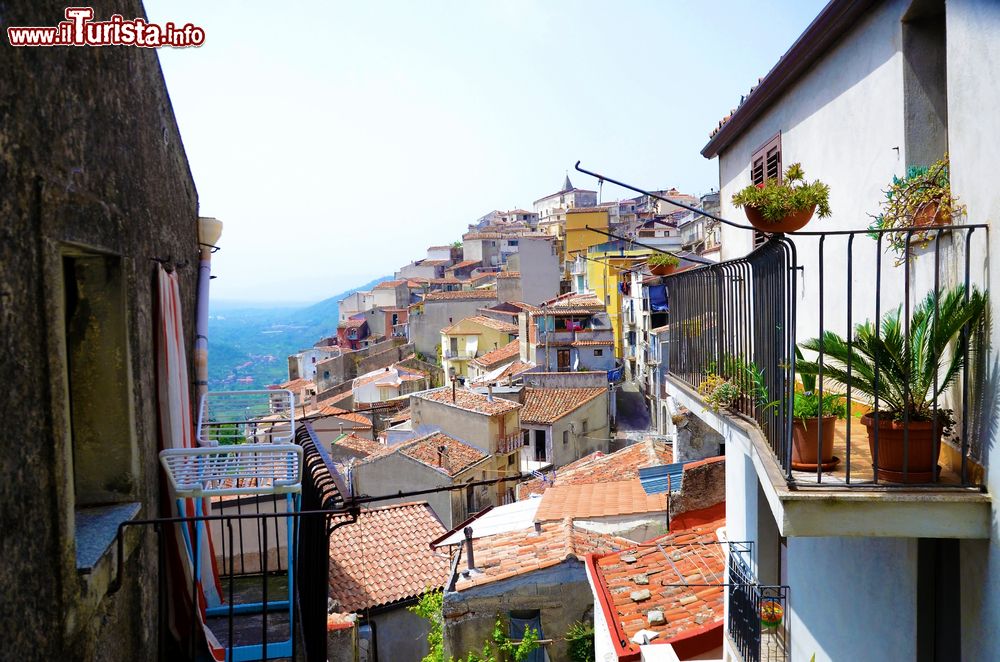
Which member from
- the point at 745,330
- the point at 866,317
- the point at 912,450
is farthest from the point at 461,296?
the point at 912,450

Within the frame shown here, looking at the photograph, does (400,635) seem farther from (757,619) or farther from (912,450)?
(912,450)

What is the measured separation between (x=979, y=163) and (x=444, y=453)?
947 inches

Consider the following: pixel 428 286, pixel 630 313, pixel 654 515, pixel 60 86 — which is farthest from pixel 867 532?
pixel 428 286

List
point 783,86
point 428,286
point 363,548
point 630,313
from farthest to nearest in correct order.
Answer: point 428,286
point 630,313
point 363,548
point 783,86

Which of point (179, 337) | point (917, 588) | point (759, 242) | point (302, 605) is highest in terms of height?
point (759, 242)

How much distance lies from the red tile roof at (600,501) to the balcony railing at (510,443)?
1321 centimetres

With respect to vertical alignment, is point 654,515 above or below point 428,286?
below

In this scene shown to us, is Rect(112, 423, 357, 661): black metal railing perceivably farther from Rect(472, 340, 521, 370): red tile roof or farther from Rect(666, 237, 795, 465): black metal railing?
Rect(472, 340, 521, 370): red tile roof

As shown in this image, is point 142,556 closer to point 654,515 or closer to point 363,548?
point 654,515

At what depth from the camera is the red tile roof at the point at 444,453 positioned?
25.9 metres

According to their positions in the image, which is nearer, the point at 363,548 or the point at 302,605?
the point at 302,605

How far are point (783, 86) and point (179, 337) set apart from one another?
580cm

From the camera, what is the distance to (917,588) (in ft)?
13.9

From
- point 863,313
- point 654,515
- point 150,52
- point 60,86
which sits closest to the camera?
point 60,86
